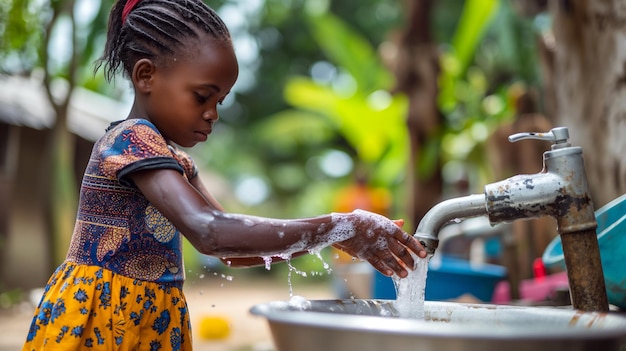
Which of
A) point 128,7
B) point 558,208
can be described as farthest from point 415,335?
point 128,7

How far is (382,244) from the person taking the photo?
125cm

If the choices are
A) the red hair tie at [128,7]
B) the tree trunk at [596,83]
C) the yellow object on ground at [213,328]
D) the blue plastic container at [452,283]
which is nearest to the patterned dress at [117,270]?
the red hair tie at [128,7]

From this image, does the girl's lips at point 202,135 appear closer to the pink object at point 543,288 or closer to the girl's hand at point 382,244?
the girl's hand at point 382,244

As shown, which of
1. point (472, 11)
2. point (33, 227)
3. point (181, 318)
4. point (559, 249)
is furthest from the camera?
point (33, 227)

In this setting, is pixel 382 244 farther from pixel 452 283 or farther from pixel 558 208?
pixel 452 283

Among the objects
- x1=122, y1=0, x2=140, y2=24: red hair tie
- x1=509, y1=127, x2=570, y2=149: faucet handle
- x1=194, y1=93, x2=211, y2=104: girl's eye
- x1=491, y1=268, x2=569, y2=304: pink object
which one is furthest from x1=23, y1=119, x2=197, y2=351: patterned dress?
x1=491, y1=268, x2=569, y2=304: pink object

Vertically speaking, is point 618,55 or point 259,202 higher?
point 259,202

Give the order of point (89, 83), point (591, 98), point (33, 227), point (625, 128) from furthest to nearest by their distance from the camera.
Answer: point (89, 83) → point (33, 227) → point (591, 98) → point (625, 128)

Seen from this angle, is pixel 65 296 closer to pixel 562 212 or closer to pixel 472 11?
pixel 562 212

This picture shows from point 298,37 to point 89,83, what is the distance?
6400mm

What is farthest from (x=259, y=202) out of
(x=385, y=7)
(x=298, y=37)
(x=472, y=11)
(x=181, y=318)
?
(x=181, y=318)

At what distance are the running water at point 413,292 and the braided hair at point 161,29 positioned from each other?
58cm

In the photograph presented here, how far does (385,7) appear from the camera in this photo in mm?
17125

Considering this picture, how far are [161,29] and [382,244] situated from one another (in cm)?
60
